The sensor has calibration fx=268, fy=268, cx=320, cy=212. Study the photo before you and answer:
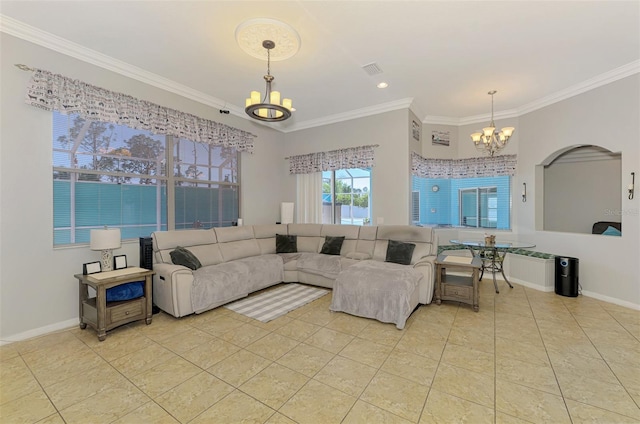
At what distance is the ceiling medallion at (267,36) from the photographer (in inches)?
96.4

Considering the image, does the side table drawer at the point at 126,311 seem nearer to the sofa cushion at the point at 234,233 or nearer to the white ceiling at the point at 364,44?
the sofa cushion at the point at 234,233

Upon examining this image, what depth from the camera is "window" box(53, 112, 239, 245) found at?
10.0 ft

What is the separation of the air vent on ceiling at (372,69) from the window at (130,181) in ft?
9.06

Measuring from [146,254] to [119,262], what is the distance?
0.28 m

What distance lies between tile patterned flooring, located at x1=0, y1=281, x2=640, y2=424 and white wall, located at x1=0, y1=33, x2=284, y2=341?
31cm

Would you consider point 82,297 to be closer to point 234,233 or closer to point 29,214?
point 29,214

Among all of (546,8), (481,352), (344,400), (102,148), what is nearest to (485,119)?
(546,8)

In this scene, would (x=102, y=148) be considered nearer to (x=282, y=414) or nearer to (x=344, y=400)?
(x=282, y=414)

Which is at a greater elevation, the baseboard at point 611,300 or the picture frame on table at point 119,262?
the picture frame on table at point 119,262

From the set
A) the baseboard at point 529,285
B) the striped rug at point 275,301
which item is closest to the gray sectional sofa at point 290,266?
the striped rug at point 275,301

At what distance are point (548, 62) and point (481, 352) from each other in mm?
3510

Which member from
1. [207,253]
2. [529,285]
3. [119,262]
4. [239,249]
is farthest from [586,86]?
[119,262]

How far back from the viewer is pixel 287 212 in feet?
18.4

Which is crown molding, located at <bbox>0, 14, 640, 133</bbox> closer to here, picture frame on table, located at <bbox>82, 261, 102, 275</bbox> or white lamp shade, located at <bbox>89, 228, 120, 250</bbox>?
white lamp shade, located at <bbox>89, 228, 120, 250</bbox>
